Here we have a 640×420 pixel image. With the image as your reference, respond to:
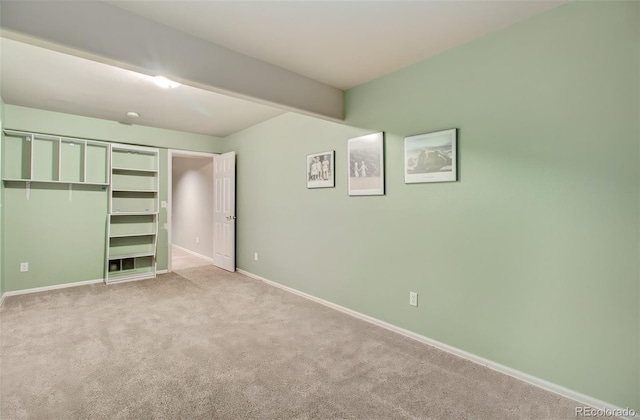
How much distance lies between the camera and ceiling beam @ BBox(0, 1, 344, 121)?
1.63 meters

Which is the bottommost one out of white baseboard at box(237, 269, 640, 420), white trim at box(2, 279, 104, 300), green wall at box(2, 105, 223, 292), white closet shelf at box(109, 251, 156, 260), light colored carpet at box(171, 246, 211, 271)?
white baseboard at box(237, 269, 640, 420)

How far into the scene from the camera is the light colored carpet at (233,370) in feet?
5.88

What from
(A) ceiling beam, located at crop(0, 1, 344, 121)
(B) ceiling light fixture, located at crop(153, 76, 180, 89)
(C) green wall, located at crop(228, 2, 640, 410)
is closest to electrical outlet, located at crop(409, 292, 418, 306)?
(C) green wall, located at crop(228, 2, 640, 410)

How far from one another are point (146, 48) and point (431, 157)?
2.30m

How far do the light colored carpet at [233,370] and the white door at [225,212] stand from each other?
1933mm

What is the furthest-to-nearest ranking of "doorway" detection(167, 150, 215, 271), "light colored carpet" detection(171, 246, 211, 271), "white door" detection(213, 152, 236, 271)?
1. "doorway" detection(167, 150, 215, 271)
2. "light colored carpet" detection(171, 246, 211, 271)
3. "white door" detection(213, 152, 236, 271)

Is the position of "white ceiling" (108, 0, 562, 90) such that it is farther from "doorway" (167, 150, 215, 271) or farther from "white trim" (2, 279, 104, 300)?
"white trim" (2, 279, 104, 300)

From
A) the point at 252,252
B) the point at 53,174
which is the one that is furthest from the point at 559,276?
the point at 53,174

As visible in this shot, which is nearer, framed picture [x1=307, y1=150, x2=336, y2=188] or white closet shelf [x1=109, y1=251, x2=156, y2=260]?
framed picture [x1=307, y1=150, x2=336, y2=188]

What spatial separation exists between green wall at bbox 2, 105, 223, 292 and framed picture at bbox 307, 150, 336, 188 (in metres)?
3.05

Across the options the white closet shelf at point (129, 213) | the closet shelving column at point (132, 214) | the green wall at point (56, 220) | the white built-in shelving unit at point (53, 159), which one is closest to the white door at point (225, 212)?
the closet shelving column at point (132, 214)

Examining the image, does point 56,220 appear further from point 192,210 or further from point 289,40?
point 289,40

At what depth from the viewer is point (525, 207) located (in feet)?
6.79

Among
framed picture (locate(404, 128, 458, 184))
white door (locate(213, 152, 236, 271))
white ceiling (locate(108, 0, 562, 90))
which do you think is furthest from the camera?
white door (locate(213, 152, 236, 271))
